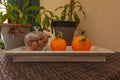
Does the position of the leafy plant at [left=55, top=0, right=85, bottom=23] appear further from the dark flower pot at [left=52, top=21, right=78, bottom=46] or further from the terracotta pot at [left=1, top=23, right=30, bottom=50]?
the terracotta pot at [left=1, top=23, right=30, bottom=50]

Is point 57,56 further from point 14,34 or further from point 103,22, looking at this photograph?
point 103,22

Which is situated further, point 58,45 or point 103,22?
point 103,22

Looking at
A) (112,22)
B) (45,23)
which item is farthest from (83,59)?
(45,23)

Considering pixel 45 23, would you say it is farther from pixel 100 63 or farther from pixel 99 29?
pixel 100 63

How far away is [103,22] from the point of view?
142 cm

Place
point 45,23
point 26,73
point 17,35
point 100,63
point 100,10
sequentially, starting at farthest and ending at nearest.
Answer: point 45,23 → point 100,10 → point 17,35 → point 100,63 → point 26,73

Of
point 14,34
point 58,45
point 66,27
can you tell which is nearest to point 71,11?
point 66,27

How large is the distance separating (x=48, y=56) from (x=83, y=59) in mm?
146

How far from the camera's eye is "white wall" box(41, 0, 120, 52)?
50.9 inches

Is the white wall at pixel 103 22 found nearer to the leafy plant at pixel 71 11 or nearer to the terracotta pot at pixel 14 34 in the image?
the leafy plant at pixel 71 11

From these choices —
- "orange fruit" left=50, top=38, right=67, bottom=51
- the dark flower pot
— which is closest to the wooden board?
"orange fruit" left=50, top=38, right=67, bottom=51

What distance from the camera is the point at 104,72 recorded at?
0.69m

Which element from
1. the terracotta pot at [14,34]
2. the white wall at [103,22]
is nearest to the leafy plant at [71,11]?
the white wall at [103,22]

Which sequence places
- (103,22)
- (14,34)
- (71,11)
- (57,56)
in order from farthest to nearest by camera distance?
(71,11) < (103,22) < (14,34) < (57,56)
